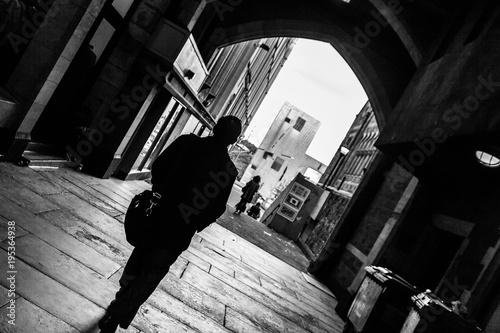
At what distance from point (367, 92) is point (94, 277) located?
39.7 ft

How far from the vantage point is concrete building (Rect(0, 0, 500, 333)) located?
5191 mm

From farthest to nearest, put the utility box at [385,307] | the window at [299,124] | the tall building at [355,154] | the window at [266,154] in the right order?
the window at [299,124] < the window at [266,154] < the tall building at [355,154] < the utility box at [385,307]

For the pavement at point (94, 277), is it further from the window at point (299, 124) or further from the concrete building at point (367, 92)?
the window at point (299, 124)

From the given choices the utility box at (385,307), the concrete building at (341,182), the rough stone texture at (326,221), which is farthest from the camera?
the concrete building at (341,182)

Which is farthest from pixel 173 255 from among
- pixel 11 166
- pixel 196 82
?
pixel 196 82

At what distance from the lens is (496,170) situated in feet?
18.4

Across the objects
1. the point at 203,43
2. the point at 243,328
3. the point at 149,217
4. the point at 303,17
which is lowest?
the point at 243,328

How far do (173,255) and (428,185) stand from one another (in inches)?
271

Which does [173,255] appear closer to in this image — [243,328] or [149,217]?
[149,217]

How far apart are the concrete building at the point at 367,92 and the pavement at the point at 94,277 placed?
46.0 inches

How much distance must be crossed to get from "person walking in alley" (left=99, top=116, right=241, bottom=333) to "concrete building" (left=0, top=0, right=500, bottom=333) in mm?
3766

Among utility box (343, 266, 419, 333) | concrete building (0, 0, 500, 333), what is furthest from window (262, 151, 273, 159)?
utility box (343, 266, 419, 333)

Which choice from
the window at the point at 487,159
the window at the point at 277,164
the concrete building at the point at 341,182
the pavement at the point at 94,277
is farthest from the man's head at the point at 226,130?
the window at the point at 277,164

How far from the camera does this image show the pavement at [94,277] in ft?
8.63
